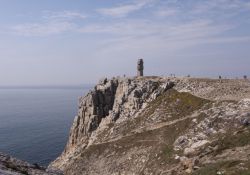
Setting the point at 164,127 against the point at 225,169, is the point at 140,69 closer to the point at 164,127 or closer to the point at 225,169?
the point at 164,127

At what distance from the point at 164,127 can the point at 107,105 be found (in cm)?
3699

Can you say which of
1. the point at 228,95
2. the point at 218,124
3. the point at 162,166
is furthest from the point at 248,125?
the point at 228,95

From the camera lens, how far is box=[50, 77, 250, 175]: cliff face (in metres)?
48.1

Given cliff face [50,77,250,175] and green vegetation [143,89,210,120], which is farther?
green vegetation [143,89,210,120]

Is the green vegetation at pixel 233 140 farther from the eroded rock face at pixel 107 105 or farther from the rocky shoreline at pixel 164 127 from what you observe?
the eroded rock face at pixel 107 105

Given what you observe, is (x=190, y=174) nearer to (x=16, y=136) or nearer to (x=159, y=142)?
(x=159, y=142)

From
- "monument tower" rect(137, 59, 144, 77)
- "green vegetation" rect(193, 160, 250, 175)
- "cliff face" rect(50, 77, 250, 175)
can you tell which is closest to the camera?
"green vegetation" rect(193, 160, 250, 175)

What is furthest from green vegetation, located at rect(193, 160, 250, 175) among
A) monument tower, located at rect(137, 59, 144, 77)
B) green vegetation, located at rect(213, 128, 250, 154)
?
monument tower, located at rect(137, 59, 144, 77)

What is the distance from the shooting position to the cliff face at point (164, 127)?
48.1 meters

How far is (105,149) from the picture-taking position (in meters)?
73.5

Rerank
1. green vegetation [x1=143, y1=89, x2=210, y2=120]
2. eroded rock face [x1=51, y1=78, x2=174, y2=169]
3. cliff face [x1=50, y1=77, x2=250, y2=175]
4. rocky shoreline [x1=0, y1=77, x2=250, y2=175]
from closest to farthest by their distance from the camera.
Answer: rocky shoreline [x1=0, y1=77, x2=250, y2=175], cliff face [x1=50, y1=77, x2=250, y2=175], green vegetation [x1=143, y1=89, x2=210, y2=120], eroded rock face [x1=51, y1=78, x2=174, y2=169]

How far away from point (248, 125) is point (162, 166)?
13030 millimetres

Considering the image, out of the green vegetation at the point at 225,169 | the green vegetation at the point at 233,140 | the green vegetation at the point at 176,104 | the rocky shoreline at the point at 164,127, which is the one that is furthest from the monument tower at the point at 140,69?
the green vegetation at the point at 225,169

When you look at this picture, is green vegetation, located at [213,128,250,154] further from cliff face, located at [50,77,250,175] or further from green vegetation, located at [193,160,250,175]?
green vegetation, located at [193,160,250,175]
